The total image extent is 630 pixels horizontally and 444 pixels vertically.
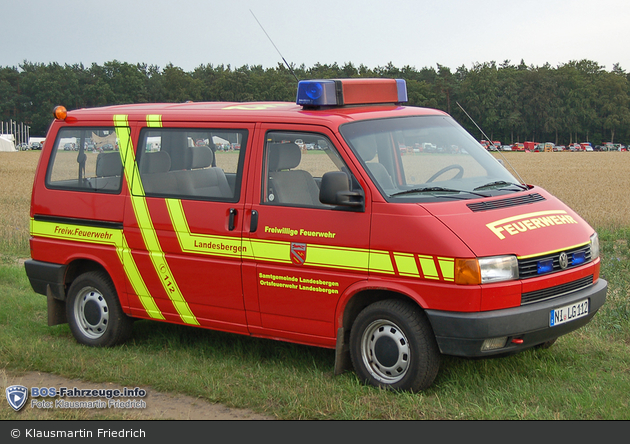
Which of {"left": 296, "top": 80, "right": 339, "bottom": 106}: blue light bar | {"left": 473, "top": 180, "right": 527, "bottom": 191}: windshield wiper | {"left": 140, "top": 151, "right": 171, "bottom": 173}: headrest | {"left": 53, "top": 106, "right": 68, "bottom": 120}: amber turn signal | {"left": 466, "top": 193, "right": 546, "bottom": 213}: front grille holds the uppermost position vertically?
{"left": 296, "top": 80, "right": 339, "bottom": 106}: blue light bar

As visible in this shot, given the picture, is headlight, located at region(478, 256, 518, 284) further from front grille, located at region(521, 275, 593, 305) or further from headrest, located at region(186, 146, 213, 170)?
headrest, located at region(186, 146, 213, 170)

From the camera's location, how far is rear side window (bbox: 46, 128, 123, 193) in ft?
21.7

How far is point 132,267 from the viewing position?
645 centimetres

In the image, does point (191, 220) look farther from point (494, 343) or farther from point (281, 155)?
point (494, 343)

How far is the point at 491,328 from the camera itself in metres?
4.74

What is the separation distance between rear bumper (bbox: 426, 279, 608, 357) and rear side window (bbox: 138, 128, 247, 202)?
2.14 metres

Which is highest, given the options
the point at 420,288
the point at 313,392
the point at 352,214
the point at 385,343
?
the point at 352,214

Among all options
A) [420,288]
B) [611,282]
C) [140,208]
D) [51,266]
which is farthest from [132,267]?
[611,282]

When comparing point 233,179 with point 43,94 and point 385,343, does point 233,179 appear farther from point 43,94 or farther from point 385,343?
point 43,94

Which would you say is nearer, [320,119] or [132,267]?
[320,119]

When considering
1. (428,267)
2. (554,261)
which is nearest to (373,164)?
(428,267)

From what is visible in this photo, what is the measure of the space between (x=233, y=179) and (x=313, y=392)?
6.03 feet

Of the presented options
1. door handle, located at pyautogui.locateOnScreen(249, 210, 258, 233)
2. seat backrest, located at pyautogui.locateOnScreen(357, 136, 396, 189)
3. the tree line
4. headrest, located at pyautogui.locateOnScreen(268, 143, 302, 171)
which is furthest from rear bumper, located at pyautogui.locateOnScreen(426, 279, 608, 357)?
the tree line

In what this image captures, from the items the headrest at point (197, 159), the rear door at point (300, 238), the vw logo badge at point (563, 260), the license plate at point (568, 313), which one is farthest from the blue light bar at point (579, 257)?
the headrest at point (197, 159)
